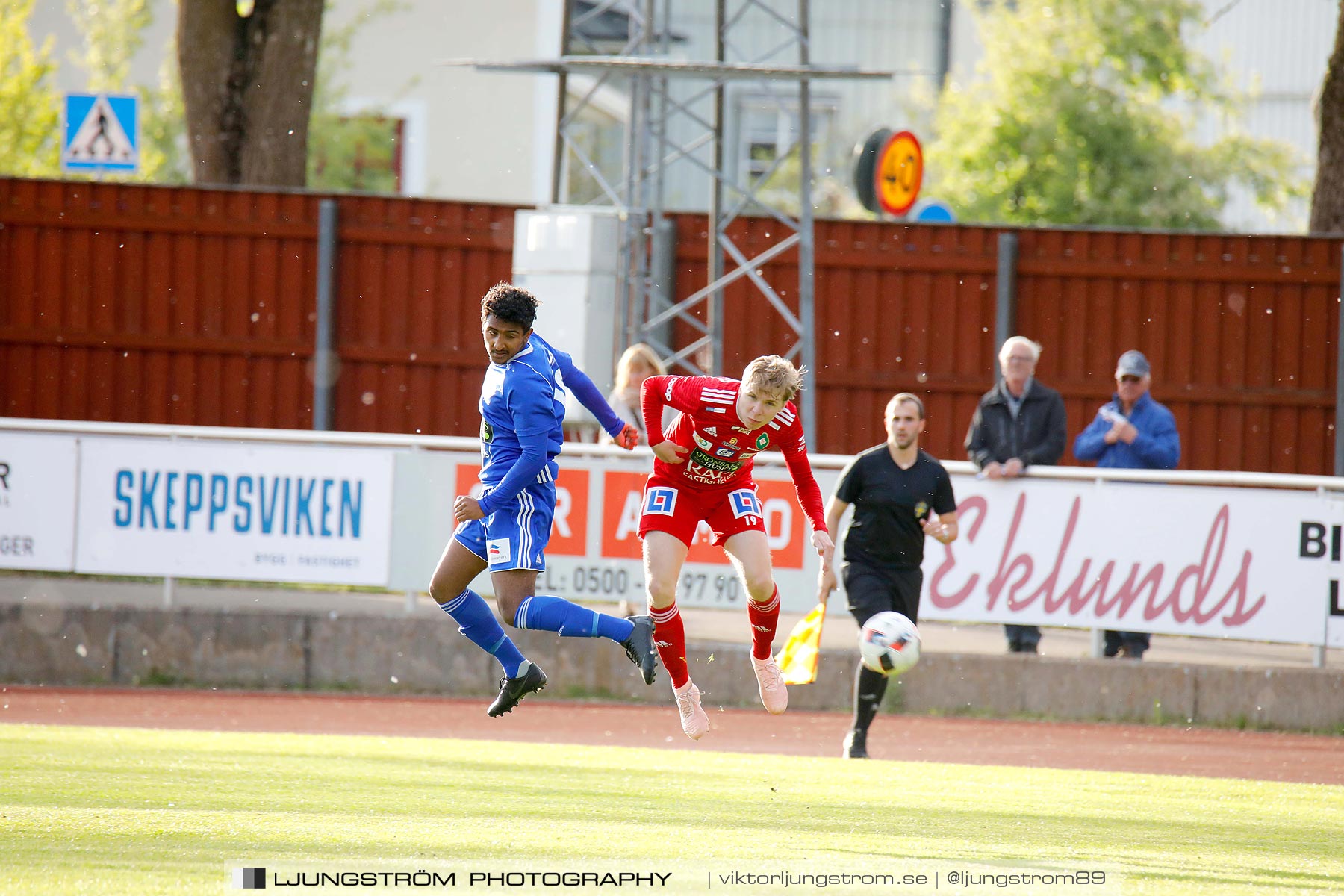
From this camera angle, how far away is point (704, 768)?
10.2m

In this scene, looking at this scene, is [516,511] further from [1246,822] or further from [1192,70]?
[1192,70]

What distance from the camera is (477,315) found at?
18.0m

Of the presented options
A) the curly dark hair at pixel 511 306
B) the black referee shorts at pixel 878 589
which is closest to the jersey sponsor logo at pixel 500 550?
the curly dark hair at pixel 511 306

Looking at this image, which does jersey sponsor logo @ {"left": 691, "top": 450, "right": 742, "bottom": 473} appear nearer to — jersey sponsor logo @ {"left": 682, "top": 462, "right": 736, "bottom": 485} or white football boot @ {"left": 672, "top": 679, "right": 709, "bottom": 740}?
jersey sponsor logo @ {"left": 682, "top": 462, "right": 736, "bottom": 485}

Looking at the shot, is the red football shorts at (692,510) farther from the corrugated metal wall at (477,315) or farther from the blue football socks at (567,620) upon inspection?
the corrugated metal wall at (477,315)

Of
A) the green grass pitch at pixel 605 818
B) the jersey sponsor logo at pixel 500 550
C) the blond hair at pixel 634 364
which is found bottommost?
the green grass pitch at pixel 605 818

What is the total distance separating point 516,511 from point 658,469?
0.78 metres

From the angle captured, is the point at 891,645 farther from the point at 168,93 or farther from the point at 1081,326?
the point at 168,93

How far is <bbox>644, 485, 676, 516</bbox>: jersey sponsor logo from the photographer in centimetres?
883

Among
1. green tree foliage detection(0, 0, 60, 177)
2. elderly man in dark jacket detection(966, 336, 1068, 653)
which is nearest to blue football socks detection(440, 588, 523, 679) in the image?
elderly man in dark jacket detection(966, 336, 1068, 653)

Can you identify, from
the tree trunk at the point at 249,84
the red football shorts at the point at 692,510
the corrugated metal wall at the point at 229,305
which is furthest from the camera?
the tree trunk at the point at 249,84

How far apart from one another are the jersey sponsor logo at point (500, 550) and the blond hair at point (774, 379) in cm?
144

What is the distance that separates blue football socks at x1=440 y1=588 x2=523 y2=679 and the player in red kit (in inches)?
29.5

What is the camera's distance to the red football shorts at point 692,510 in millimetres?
8797
